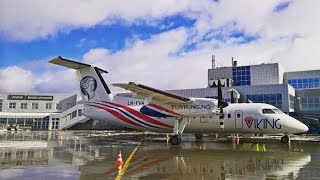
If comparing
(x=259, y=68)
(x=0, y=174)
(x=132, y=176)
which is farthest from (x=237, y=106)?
(x=259, y=68)

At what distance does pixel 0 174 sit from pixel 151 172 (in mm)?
5026

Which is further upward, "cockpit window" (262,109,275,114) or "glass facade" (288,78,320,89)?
"glass facade" (288,78,320,89)

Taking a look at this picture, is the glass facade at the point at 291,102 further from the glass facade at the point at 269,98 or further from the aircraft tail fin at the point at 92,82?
the aircraft tail fin at the point at 92,82

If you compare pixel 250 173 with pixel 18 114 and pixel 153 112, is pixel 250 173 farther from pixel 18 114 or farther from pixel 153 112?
pixel 18 114

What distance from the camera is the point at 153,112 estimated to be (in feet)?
77.6

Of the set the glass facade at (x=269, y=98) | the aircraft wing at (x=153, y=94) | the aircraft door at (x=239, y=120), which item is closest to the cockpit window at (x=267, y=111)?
the aircraft door at (x=239, y=120)

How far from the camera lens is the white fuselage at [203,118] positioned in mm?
22156

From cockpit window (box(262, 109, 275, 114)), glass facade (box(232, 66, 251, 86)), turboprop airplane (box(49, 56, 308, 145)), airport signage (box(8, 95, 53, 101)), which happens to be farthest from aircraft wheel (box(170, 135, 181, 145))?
airport signage (box(8, 95, 53, 101))

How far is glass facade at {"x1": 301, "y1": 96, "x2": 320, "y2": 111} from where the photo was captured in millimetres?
46219

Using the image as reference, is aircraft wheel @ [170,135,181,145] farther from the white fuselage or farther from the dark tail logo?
the dark tail logo

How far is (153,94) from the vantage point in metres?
21.2

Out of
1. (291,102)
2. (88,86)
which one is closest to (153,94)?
(88,86)

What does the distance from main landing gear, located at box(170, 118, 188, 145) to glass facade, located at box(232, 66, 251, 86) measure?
36960 millimetres

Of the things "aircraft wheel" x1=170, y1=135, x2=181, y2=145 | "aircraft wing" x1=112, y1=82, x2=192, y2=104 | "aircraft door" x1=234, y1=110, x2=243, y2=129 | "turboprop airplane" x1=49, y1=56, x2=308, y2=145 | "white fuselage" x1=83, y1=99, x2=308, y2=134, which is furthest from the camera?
"aircraft door" x1=234, y1=110, x2=243, y2=129
